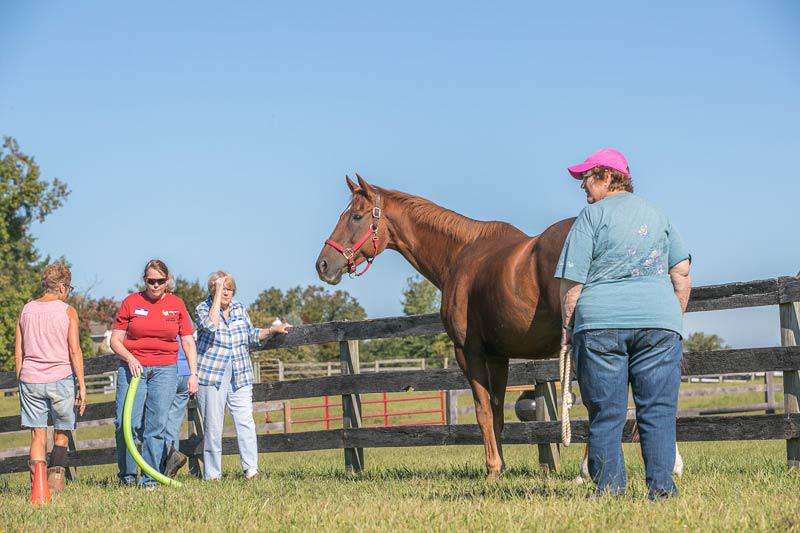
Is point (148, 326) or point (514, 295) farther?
point (148, 326)

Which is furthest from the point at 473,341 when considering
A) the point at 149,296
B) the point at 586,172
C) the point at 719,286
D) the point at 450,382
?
the point at 149,296

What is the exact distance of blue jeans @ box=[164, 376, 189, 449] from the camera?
884cm

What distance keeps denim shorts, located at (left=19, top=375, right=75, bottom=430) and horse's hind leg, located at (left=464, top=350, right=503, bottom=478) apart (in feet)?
10.9

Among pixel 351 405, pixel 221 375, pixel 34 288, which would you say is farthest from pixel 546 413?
pixel 34 288

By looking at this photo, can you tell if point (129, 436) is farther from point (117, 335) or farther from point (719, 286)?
point (719, 286)

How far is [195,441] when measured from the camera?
32.3 ft

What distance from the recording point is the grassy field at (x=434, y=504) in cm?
437

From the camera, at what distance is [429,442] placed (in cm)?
861

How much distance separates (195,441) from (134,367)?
198 centimetres

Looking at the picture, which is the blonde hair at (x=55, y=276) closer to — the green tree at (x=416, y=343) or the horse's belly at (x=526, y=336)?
the horse's belly at (x=526, y=336)

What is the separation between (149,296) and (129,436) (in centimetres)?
126

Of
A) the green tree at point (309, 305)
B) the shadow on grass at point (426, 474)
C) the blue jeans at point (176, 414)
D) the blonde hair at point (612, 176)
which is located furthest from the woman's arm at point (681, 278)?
the green tree at point (309, 305)

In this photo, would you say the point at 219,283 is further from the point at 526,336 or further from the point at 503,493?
the point at 503,493

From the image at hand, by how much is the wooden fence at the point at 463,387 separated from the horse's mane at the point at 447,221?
90 centimetres
